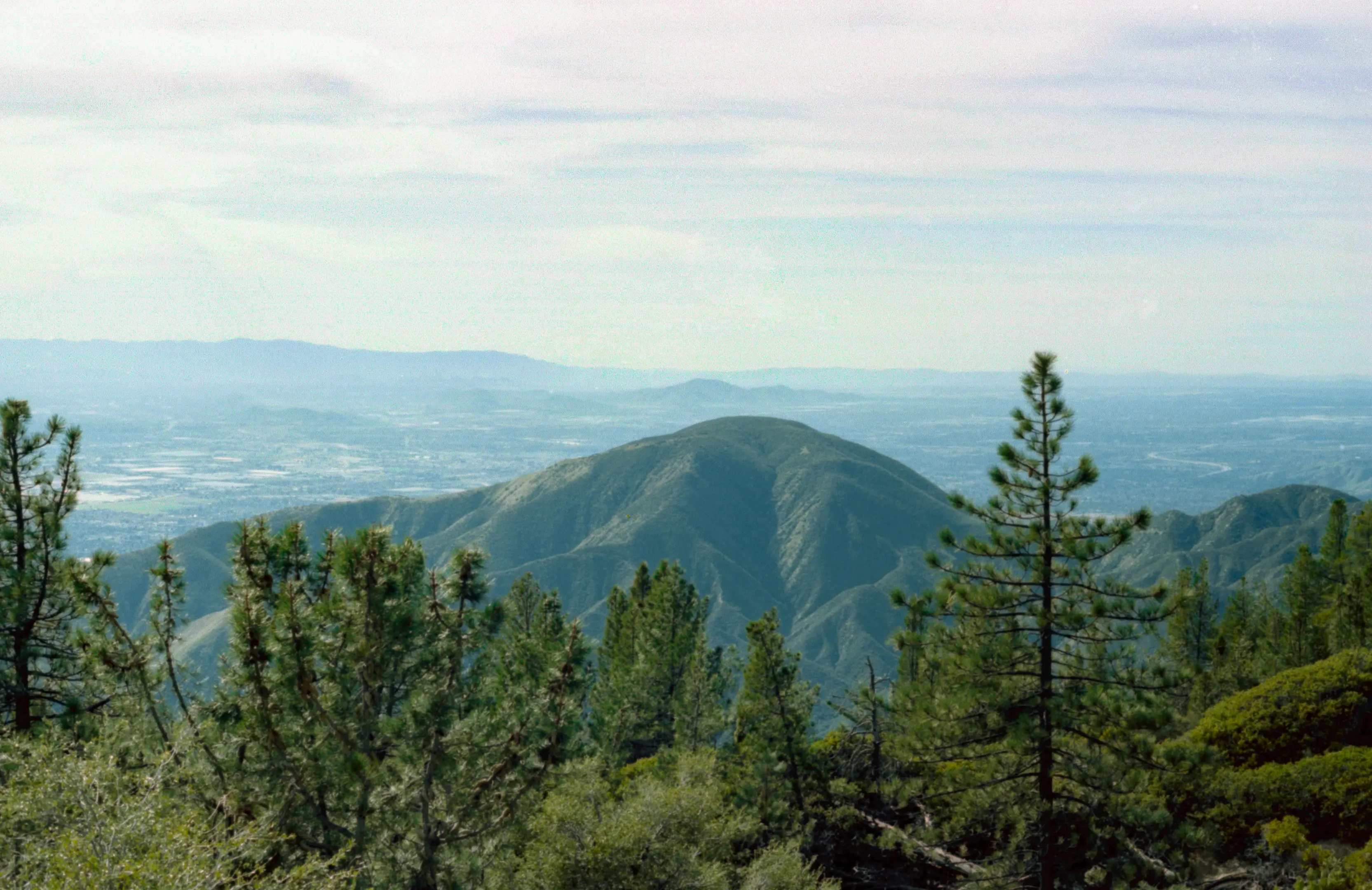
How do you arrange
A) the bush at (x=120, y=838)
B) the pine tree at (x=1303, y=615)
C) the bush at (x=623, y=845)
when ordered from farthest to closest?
the pine tree at (x=1303, y=615)
the bush at (x=623, y=845)
the bush at (x=120, y=838)

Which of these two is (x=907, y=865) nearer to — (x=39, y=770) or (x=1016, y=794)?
(x=1016, y=794)

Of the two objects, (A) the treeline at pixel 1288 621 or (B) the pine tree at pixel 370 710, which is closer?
(B) the pine tree at pixel 370 710

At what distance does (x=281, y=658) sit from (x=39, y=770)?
157 inches

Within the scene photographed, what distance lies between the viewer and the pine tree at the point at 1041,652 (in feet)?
67.1

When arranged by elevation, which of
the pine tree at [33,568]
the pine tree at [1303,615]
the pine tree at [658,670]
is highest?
the pine tree at [33,568]

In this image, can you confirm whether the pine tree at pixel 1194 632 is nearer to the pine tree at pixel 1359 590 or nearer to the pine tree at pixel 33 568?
the pine tree at pixel 1359 590

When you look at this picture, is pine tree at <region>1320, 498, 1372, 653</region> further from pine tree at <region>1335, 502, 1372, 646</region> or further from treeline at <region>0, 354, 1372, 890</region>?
treeline at <region>0, 354, 1372, 890</region>

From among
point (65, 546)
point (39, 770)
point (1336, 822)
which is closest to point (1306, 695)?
point (1336, 822)

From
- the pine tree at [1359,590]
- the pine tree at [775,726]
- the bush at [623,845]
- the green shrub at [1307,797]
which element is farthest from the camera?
the pine tree at [1359,590]

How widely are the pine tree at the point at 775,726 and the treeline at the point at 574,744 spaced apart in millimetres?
100

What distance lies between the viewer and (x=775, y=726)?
3105 cm

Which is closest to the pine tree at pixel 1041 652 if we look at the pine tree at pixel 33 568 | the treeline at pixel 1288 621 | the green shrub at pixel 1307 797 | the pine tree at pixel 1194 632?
the green shrub at pixel 1307 797

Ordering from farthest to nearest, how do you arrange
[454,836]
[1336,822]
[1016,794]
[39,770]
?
[1336,822] < [1016,794] < [454,836] < [39,770]

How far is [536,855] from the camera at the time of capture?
19.8 metres
